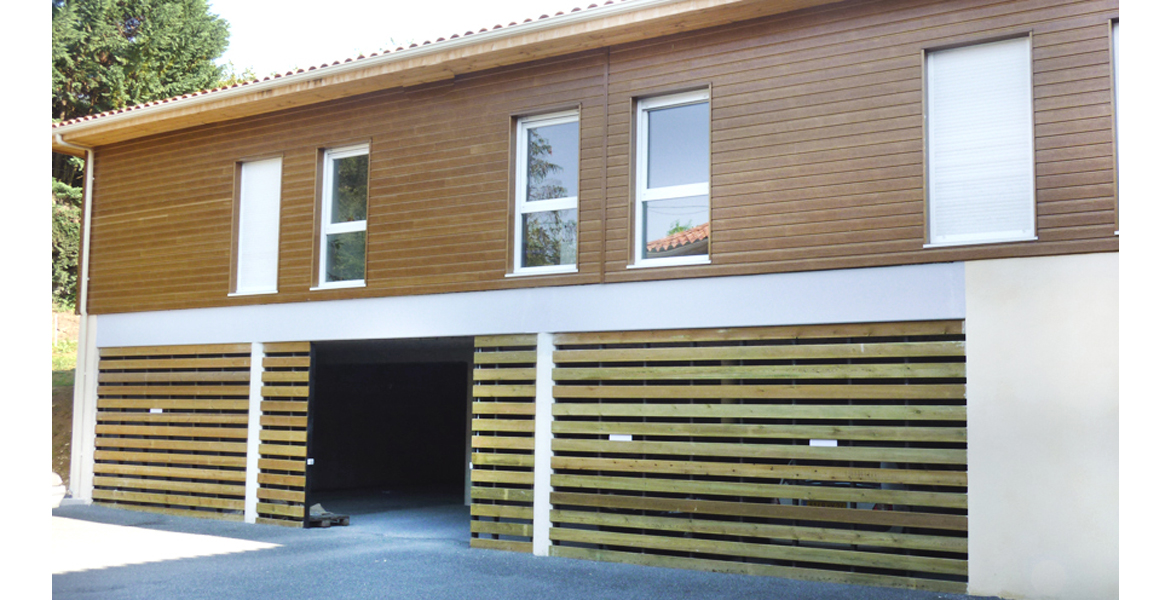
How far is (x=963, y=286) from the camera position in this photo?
724 centimetres

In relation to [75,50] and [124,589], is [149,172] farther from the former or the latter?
[75,50]

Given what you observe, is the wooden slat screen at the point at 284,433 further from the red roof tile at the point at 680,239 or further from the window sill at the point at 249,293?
the red roof tile at the point at 680,239

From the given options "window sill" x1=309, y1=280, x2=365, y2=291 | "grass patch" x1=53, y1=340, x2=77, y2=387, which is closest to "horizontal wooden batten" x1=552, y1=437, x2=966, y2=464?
"window sill" x1=309, y1=280, x2=365, y2=291

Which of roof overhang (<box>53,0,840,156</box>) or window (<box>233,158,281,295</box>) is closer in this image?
roof overhang (<box>53,0,840,156</box>)

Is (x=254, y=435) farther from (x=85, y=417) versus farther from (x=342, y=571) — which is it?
(x=342, y=571)

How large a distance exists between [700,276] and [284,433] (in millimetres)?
5649

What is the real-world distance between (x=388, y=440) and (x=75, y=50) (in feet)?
50.9

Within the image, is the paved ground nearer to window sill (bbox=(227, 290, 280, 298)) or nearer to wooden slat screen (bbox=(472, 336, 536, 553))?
wooden slat screen (bbox=(472, 336, 536, 553))

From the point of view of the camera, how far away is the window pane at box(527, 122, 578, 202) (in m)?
9.39

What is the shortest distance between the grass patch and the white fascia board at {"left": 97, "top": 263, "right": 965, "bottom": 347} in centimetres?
953

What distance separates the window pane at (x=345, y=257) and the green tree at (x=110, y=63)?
51.4 feet

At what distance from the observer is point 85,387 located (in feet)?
41.8

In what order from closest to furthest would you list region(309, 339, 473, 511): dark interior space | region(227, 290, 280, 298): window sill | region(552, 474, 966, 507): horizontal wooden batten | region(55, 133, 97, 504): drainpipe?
1. region(552, 474, 966, 507): horizontal wooden batten
2. region(227, 290, 280, 298): window sill
3. region(55, 133, 97, 504): drainpipe
4. region(309, 339, 473, 511): dark interior space

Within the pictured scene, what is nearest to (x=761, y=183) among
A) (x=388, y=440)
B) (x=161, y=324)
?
(x=161, y=324)
